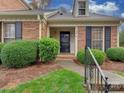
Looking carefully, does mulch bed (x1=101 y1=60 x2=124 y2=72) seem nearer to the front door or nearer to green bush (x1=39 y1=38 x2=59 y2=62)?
green bush (x1=39 y1=38 x2=59 y2=62)

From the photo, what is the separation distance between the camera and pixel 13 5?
81.0 ft

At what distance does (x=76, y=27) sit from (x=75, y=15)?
1371 mm

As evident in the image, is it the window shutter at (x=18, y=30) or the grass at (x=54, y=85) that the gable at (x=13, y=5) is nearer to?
the window shutter at (x=18, y=30)

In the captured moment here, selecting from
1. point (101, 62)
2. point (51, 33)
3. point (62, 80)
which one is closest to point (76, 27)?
point (51, 33)

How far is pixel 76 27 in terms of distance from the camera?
20703 mm

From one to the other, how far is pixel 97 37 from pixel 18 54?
25.4 feet

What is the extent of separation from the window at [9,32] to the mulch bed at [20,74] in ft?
17.4

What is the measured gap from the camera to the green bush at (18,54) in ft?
47.3

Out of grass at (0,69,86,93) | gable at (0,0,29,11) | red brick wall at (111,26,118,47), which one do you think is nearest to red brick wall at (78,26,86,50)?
red brick wall at (111,26,118,47)

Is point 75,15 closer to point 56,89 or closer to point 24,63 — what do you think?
point 24,63

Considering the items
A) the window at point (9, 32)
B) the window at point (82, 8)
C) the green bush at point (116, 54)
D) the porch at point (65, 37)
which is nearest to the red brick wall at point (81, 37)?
the window at point (82, 8)

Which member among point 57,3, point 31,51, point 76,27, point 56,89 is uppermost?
point 57,3

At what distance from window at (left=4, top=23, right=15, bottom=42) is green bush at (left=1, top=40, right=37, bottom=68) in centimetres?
537

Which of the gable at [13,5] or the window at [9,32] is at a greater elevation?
the gable at [13,5]
